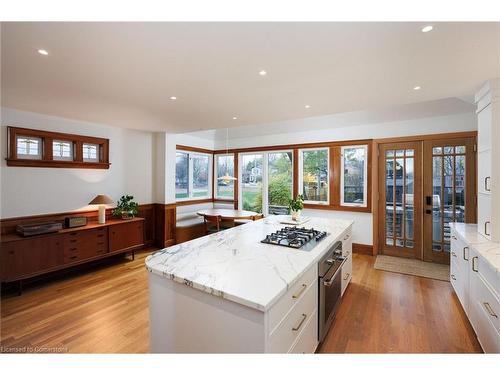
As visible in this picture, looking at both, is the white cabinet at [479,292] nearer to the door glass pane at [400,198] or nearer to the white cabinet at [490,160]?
the white cabinet at [490,160]

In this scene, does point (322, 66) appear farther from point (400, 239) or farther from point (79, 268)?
point (79, 268)

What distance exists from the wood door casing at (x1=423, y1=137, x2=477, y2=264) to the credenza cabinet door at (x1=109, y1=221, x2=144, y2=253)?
493 cm

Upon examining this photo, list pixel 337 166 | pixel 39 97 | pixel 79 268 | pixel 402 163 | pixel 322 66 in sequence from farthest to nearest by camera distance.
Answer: pixel 337 166
pixel 402 163
pixel 79 268
pixel 39 97
pixel 322 66

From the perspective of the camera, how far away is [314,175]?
16.6 ft

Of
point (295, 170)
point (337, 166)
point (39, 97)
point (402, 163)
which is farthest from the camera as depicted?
point (295, 170)

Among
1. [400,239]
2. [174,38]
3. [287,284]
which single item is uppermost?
[174,38]

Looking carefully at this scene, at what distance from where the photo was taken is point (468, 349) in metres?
1.90

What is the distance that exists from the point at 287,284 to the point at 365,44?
1.62 m

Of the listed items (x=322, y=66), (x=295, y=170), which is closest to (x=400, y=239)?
(x=295, y=170)

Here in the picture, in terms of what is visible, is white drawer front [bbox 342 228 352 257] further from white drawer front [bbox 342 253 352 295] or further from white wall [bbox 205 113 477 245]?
white wall [bbox 205 113 477 245]

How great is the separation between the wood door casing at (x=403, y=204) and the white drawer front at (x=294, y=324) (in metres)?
3.26

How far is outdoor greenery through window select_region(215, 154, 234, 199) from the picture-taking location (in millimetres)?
6210

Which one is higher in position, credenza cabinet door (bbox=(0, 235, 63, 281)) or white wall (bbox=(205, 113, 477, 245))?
white wall (bbox=(205, 113, 477, 245))

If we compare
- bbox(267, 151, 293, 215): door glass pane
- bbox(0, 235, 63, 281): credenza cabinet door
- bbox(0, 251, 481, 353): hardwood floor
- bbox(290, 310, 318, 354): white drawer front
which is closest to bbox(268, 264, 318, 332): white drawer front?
bbox(290, 310, 318, 354): white drawer front
